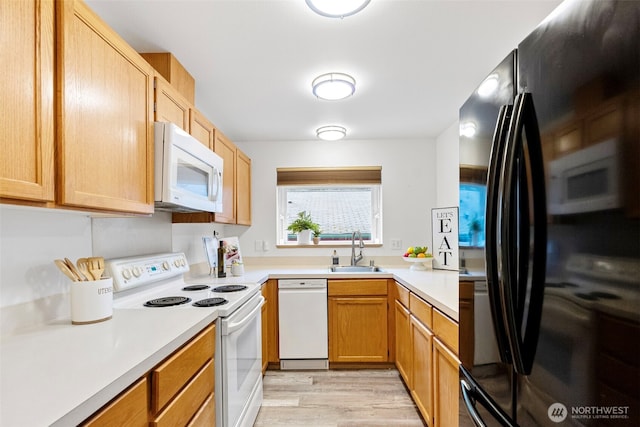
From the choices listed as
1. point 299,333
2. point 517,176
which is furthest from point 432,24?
point 299,333

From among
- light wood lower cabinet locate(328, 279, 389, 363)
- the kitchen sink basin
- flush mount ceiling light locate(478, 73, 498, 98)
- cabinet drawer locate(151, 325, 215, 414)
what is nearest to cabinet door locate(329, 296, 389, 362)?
light wood lower cabinet locate(328, 279, 389, 363)

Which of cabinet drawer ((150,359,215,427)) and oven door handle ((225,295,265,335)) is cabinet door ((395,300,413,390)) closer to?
oven door handle ((225,295,265,335))

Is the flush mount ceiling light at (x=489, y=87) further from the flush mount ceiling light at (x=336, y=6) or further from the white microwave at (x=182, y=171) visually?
the white microwave at (x=182, y=171)

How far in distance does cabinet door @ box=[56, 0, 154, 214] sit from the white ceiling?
32cm

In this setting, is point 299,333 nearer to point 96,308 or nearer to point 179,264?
point 179,264

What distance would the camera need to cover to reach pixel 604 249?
54cm

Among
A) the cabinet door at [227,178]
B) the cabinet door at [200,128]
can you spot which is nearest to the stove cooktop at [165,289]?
the cabinet door at [227,178]

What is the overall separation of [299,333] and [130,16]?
249 centimetres

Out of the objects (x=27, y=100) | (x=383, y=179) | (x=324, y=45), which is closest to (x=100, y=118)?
(x=27, y=100)

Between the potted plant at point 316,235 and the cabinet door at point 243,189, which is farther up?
the cabinet door at point 243,189

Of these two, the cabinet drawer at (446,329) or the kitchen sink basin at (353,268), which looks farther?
the kitchen sink basin at (353,268)

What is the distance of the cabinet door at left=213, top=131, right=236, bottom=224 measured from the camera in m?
2.41

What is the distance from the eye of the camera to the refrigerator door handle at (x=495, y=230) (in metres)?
0.79

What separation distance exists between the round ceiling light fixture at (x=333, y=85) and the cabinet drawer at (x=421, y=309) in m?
1.45
